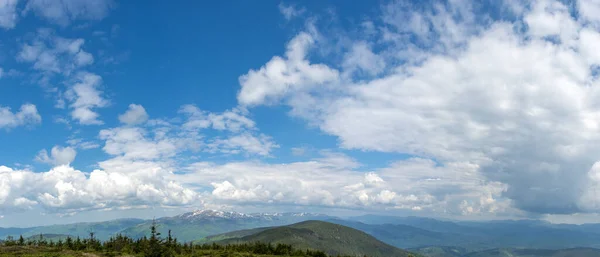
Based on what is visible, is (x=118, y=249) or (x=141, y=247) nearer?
(x=118, y=249)

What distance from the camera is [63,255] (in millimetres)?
84938

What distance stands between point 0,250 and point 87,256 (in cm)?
2088

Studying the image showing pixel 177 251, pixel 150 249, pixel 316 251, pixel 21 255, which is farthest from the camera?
pixel 316 251

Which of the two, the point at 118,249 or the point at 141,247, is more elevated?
the point at 141,247

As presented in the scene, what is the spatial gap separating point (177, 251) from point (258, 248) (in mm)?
41071

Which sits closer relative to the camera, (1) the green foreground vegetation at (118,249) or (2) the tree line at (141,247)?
(1) the green foreground vegetation at (118,249)

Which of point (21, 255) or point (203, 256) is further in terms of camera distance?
point (203, 256)

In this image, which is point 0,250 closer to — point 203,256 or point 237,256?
point 203,256

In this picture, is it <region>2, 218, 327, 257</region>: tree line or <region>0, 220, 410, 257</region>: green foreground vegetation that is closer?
<region>0, 220, 410, 257</region>: green foreground vegetation

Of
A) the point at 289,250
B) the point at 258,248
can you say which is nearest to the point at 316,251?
the point at 289,250

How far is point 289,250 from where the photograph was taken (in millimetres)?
149125

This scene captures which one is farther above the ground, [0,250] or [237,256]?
[0,250]

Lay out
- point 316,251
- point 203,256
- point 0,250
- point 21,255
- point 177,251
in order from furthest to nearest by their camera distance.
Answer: point 316,251, point 177,251, point 203,256, point 0,250, point 21,255

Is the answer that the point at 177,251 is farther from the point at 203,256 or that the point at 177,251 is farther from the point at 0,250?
the point at 0,250
